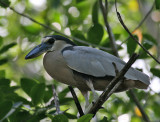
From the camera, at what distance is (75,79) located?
120 inches

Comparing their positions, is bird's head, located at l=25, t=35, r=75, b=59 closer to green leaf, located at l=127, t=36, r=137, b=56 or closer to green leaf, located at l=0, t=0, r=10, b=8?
green leaf, located at l=0, t=0, r=10, b=8

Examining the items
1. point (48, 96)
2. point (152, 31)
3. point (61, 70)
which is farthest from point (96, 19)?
point (152, 31)

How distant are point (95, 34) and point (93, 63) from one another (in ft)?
1.42

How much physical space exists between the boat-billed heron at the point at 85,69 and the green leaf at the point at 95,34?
0.20 meters

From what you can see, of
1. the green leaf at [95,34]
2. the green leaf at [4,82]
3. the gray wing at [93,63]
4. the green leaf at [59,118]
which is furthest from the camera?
the green leaf at [95,34]

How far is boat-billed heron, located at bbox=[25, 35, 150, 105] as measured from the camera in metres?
3.04

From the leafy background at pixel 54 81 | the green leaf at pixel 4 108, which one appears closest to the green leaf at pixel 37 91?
the leafy background at pixel 54 81

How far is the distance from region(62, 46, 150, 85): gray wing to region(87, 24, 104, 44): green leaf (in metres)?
0.20

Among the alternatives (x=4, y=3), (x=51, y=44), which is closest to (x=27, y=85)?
(x=51, y=44)

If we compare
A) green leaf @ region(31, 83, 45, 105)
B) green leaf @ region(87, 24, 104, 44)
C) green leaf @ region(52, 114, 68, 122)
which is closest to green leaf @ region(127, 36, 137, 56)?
green leaf @ region(87, 24, 104, 44)

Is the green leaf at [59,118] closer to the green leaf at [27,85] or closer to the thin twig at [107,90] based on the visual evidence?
the thin twig at [107,90]

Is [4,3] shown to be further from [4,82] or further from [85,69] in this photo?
[85,69]

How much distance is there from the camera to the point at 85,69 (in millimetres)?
3037

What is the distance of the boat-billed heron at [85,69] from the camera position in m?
3.04
